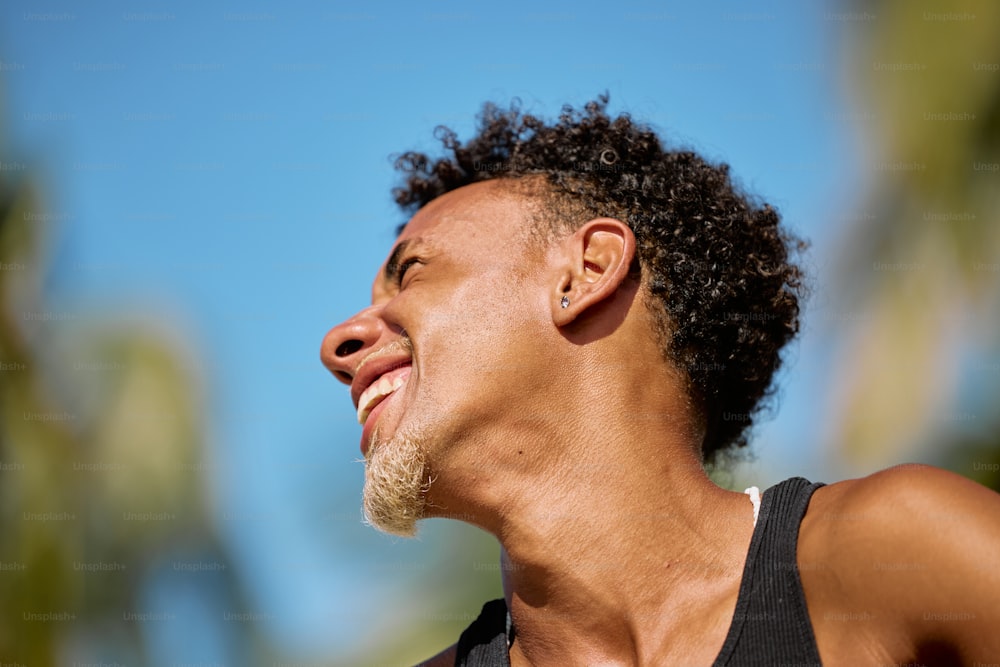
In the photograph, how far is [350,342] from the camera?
3555 millimetres

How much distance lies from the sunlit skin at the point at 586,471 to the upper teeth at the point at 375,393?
0.06 m

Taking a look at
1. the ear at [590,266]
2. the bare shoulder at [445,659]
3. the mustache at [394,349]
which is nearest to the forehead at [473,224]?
the ear at [590,266]

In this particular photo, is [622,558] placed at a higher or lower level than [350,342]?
lower

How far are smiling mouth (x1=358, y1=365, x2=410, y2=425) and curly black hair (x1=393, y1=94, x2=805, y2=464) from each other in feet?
2.46

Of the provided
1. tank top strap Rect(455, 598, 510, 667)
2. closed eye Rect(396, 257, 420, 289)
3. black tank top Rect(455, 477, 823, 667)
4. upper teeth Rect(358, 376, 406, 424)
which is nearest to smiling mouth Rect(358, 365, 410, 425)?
upper teeth Rect(358, 376, 406, 424)

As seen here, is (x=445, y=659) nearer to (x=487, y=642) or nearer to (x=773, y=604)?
(x=487, y=642)

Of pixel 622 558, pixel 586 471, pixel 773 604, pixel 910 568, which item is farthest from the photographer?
pixel 586 471

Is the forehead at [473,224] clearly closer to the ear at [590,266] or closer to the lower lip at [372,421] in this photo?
the ear at [590,266]

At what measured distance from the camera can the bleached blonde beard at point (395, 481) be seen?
3082 millimetres

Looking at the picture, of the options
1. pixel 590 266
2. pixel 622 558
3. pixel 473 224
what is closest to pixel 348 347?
pixel 473 224

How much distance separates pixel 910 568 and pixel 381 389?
177cm

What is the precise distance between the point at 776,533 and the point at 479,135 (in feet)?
7.75

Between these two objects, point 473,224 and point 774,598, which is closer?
point 774,598

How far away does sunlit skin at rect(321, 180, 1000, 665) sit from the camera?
245 cm
